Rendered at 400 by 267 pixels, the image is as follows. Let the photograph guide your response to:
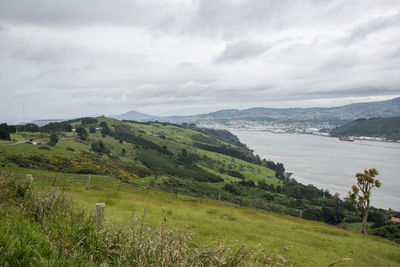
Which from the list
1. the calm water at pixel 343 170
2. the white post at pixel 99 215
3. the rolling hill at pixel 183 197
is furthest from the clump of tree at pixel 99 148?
the white post at pixel 99 215

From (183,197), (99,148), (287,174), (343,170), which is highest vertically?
(183,197)

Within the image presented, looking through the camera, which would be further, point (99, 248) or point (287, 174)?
point (287, 174)

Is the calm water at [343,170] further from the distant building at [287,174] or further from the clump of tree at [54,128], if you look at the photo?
the clump of tree at [54,128]

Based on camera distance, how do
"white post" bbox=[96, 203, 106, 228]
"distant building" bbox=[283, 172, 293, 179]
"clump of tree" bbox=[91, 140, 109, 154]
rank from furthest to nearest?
"distant building" bbox=[283, 172, 293, 179] < "clump of tree" bbox=[91, 140, 109, 154] < "white post" bbox=[96, 203, 106, 228]

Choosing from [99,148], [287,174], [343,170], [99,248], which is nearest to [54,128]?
[99,148]

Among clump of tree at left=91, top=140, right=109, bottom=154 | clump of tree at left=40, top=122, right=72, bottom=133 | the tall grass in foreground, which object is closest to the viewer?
the tall grass in foreground

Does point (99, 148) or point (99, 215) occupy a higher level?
point (99, 215)

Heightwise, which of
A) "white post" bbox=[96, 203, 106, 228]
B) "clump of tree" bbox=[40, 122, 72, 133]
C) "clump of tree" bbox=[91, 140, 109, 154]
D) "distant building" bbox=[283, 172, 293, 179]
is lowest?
"distant building" bbox=[283, 172, 293, 179]

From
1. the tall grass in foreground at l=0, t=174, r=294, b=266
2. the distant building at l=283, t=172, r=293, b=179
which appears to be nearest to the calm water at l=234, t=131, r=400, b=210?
the distant building at l=283, t=172, r=293, b=179

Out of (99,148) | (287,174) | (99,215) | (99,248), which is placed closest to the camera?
(99,248)

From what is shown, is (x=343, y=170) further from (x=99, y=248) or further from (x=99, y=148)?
(x=99, y=248)

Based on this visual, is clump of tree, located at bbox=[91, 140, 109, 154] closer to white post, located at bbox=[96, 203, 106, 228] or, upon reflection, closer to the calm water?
the calm water

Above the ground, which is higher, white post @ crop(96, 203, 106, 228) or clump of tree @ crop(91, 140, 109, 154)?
white post @ crop(96, 203, 106, 228)

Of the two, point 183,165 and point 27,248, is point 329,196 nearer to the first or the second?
point 183,165
